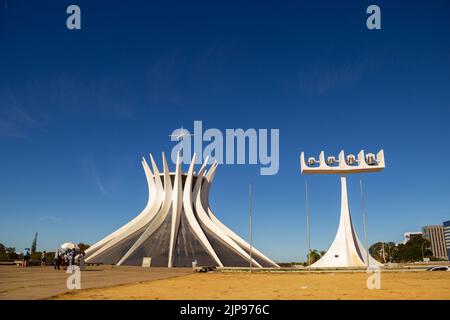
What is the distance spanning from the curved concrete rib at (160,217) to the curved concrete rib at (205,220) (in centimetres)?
387

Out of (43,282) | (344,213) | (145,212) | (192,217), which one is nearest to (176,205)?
(192,217)

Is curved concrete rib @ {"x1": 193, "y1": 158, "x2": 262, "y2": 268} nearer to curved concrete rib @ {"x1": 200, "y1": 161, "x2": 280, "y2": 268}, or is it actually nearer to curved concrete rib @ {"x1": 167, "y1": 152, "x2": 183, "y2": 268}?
curved concrete rib @ {"x1": 200, "y1": 161, "x2": 280, "y2": 268}

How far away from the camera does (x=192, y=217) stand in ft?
142

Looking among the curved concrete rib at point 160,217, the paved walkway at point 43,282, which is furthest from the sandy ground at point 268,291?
the curved concrete rib at point 160,217

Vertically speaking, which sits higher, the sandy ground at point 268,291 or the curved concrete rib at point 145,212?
the curved concrete rib at point 145,212

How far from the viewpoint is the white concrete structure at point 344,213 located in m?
31.8

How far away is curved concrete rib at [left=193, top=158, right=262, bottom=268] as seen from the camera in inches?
1576

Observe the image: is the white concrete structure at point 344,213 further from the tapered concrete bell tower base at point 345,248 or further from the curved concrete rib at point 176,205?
the curved concrete rib at point 176,205

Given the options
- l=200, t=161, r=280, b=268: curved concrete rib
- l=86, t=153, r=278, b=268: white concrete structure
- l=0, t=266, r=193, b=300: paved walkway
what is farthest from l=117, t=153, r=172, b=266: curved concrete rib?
l=0, t=266, r=193, b=300: paved walkway

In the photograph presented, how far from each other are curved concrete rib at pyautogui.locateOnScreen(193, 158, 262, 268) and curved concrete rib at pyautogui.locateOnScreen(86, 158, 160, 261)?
18.3ft

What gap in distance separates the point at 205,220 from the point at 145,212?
8.46 meters

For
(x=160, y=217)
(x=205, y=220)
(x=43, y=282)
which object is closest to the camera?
(x=43, y=282)

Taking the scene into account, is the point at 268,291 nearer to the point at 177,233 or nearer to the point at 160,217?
the point at 177,233

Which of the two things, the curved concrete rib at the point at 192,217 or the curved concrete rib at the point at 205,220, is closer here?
the curved concrete rib at the point at 192,217
